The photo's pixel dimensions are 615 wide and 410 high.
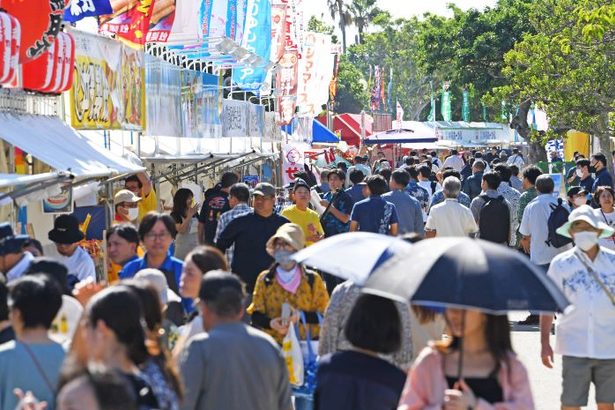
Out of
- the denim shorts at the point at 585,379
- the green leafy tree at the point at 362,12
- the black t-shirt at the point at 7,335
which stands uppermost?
the green leafy tree at the point at 362,12

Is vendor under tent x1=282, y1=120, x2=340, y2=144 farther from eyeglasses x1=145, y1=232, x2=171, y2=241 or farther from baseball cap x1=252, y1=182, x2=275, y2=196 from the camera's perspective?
eyeglasses x1=145, y1=232, x2=171, y2=241

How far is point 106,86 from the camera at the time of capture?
1521 centimetres

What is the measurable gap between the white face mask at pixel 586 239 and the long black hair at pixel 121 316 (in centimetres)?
427

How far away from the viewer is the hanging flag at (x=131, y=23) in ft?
54.7

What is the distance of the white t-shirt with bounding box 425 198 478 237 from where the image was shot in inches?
580

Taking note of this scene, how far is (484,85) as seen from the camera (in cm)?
5466

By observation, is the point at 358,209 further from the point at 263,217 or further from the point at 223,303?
the point at 223,303

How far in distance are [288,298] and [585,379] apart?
1.91 meters

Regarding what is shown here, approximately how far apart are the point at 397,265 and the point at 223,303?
2.95 ft

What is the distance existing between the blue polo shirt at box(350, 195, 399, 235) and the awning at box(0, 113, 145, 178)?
2.51 metres

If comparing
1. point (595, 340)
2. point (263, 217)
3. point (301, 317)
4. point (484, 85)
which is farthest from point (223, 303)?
point (484, 85)

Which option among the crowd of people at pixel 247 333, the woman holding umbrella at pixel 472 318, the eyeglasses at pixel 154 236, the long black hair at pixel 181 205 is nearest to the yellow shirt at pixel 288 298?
the crowd of people at pixel 247 333

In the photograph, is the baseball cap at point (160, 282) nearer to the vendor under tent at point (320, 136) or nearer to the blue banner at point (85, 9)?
the blue banner at point (85, 9)

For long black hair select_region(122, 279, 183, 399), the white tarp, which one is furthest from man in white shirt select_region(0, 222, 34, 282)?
long black hair select_region(122, 279, 183, 399)
